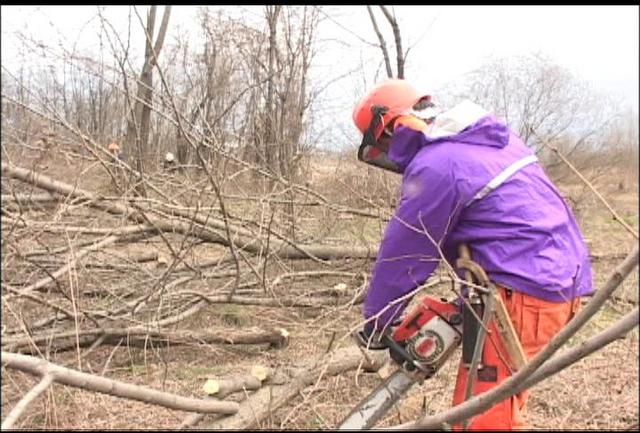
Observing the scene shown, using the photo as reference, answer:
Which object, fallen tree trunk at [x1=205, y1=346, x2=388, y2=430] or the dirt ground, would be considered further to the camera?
fallen tree trunk at [x1=205, y1=346, x2=388, y2=430]

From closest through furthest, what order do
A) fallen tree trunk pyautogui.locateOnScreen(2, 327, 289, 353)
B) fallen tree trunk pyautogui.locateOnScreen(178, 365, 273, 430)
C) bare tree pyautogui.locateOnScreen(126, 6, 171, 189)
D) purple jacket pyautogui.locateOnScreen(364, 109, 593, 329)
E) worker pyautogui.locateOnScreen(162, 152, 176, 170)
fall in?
purple jacket pyautogui.locateOnScreen(364, 109, 593, 329)
fallen tree trunk pyautogui.locateOnScreen(178, 365, 273, 430)
fallen tree trunk pyautogui.locateOnScreen(2, 327, 289, 353)
bare tree pyautogui.locateOnScreen(126, 6, 171, 189)
worker pyautogui.locateOnScreen(162, 152, 176, 170)

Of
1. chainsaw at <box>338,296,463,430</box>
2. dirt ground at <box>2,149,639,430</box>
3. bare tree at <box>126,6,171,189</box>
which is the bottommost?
dirt ground at <box>2,149,639,430</box>

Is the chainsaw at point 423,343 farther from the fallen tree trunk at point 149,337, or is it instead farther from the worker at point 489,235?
the fallen tree trunk at point 149,337

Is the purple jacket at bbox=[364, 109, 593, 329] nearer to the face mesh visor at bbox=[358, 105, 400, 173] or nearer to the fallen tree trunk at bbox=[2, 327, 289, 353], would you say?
the face mesh visor at bbox=[358, 105, 400, 173]

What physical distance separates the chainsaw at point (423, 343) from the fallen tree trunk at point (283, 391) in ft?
0.65

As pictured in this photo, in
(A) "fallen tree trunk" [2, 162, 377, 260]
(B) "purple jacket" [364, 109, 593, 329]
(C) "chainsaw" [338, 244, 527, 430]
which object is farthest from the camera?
(A) "fallen tree trunk" [2, 162, 377, 260]

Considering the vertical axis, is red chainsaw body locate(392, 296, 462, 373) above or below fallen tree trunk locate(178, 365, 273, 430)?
above

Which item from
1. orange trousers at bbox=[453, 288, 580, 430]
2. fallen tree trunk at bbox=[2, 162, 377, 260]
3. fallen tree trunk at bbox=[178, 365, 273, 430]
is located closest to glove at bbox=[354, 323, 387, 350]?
orange trousers at bbox=[453, 288, 580, 430]

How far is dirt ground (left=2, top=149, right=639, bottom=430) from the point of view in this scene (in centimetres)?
298

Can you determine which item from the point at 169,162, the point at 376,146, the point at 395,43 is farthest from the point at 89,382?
the point at 395,43

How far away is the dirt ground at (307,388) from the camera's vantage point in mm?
2982

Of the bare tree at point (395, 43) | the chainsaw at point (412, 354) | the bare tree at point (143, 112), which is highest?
the bare tree at point (395, 43)

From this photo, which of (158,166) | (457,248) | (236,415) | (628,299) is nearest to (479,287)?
(457,248)

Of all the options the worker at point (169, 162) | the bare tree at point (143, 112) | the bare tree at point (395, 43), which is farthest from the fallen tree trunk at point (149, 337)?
the bare tree at point (395, 43)
